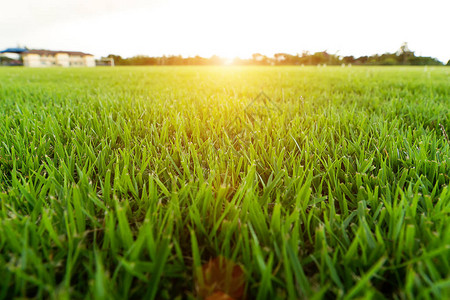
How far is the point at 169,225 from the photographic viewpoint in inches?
29.0

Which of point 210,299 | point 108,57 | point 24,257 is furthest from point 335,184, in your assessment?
point 108,57

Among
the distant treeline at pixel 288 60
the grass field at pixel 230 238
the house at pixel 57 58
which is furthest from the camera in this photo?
the house at pixel 57 58

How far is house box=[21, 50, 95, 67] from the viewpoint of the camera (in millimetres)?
59719

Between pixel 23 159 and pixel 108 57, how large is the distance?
5813cm

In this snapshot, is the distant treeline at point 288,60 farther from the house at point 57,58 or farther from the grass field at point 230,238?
the grass field at point 230,238

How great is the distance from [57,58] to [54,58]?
1.01m

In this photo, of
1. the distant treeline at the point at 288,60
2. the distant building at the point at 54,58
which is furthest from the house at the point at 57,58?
the distant treeline at the point at 288,60

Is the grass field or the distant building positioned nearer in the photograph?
the grass field

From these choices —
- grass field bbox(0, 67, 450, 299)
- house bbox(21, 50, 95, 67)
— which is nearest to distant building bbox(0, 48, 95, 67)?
house bbox(21, 50, 95, 67)

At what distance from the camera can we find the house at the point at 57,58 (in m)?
59.7

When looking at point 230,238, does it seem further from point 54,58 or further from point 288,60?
point 54,58

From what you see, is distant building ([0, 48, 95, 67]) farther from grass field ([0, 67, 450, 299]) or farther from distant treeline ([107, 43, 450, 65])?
grass field ([0, 67, 450, 299])

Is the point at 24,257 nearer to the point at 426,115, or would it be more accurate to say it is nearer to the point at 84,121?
the point at 84,121

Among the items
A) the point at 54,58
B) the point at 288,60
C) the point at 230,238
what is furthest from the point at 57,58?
the point at 230,238
